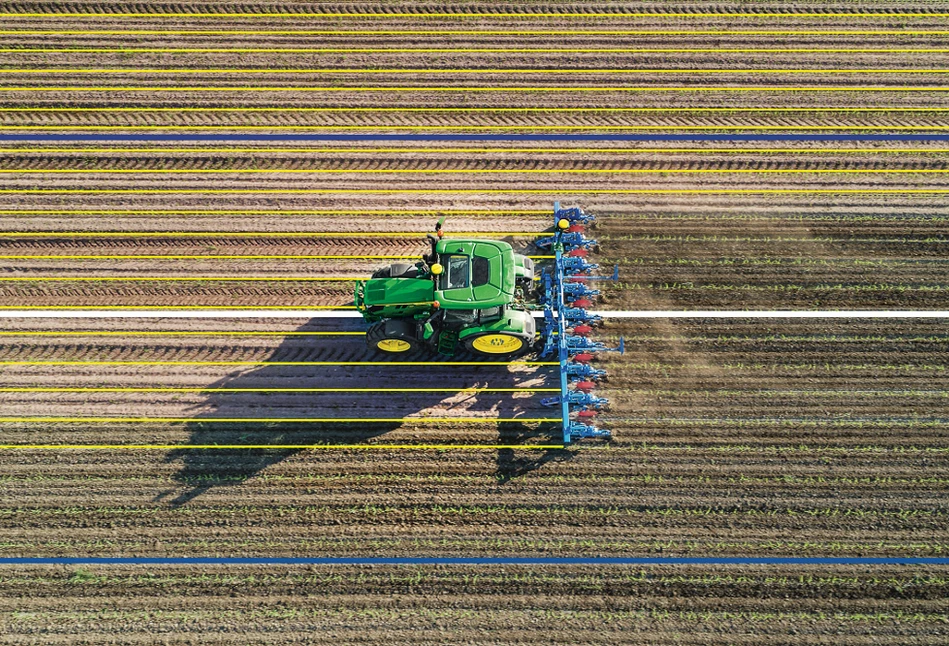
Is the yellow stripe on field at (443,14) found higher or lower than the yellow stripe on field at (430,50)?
higher

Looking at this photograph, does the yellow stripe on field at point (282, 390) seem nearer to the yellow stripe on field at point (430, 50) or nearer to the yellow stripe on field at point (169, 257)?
Result: the yellow stripe on field at point (169, 257)

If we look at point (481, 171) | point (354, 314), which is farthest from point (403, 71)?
point (354, 314)

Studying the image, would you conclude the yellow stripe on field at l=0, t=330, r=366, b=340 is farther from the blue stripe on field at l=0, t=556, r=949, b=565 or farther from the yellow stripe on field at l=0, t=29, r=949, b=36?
the yellow stripe on field at l=0, t=29, r=949, b=36

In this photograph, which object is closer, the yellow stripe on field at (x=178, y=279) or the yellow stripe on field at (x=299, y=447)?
the yellow stripe on field at (x=299, y=447)

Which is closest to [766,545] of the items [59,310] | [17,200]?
[59,310]

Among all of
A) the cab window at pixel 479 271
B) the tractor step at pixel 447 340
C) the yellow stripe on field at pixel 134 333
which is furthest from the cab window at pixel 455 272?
the yellow stripe on field at pixel 134 333

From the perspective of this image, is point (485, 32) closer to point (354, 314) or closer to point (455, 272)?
point (455, 272)

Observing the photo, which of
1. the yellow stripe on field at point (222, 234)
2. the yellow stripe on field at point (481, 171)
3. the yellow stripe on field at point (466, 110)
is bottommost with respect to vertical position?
the yellow stripe on field at point (222, 234)

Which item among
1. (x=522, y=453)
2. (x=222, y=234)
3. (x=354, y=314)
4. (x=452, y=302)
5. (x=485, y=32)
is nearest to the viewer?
(x=452, y=302)
